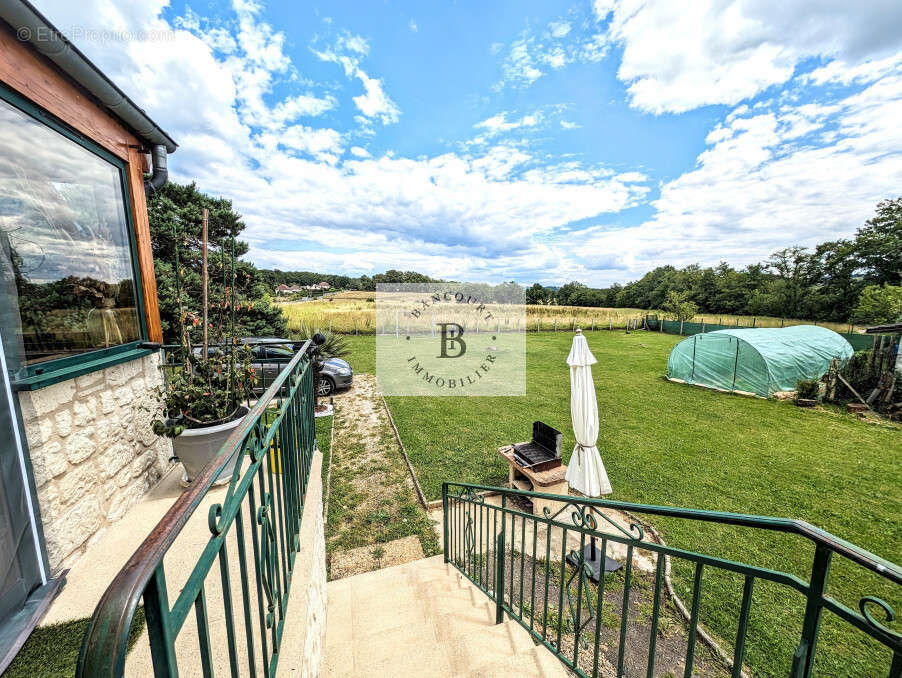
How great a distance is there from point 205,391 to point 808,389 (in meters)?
12.2

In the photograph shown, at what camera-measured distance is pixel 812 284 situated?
31031 mm

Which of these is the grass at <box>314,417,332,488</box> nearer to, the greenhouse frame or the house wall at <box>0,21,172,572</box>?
the house wall at <box>0,21,172,572</box>

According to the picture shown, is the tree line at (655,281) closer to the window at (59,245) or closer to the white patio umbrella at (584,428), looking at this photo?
the window at (59,245)

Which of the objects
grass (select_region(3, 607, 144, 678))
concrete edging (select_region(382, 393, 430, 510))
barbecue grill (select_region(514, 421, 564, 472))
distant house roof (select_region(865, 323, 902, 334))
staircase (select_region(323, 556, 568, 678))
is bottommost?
concrete edging (select_region(382, 393, 430, 510))

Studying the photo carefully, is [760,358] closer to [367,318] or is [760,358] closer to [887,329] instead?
[887,329]

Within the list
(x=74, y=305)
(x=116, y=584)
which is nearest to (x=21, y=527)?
(x=74, y=305)

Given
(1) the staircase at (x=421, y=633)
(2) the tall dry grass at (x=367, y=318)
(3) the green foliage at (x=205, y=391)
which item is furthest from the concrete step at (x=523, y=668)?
(2) the tall dry grass at (x=367, y=318)

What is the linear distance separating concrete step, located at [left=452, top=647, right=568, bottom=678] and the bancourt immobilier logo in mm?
7130

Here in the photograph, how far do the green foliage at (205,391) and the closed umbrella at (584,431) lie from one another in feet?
10.6

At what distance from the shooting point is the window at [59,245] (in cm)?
191

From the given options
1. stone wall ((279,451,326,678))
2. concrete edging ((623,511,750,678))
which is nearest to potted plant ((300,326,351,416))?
stone wall ((279,451,326,678))

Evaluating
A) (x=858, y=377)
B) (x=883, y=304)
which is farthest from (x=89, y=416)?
(x=883, y=304)

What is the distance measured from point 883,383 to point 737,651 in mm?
11534

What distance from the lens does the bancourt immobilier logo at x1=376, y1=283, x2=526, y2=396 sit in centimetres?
1043
